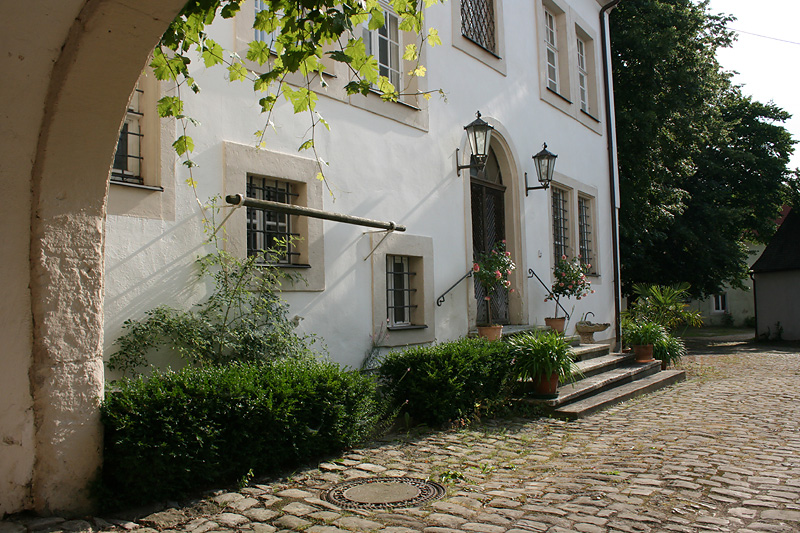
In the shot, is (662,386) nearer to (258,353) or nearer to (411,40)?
(411,40)

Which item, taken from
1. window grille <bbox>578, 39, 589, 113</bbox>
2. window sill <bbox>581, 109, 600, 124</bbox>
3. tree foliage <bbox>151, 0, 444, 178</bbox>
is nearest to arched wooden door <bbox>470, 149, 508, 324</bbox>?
window sill <bbox>581, 109, 600, 124</bbox>

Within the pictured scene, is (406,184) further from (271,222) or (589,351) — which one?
(589,351)

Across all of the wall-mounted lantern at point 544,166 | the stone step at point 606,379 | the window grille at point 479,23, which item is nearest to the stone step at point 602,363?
the stone step at point 606,379

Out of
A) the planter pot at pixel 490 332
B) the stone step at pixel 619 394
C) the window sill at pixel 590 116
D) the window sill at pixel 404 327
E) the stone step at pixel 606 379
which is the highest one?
the window sill at pixel 590 116

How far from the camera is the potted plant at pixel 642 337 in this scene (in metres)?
11.3

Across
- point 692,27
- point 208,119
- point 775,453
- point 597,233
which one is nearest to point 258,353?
point 208,119

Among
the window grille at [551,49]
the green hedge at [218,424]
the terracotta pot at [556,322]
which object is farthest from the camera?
the window grille at [551,49]

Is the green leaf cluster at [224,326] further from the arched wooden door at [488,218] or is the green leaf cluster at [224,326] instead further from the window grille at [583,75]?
the window grille at [583,75]

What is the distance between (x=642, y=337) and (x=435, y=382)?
6.29m

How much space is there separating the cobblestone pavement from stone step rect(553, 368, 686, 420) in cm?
16

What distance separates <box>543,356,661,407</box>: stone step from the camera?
7.90m

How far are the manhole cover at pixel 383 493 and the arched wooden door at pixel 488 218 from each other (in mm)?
5476

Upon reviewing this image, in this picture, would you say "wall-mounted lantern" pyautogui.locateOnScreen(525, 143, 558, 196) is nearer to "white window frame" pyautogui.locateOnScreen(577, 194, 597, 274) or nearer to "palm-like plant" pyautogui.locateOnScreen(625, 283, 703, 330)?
"white window frame" pyautogui.locateOnScreen(577, 194, 597, 274)

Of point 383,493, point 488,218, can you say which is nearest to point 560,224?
point 488,218
